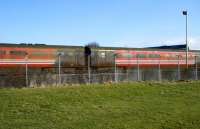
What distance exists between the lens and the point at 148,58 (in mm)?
45438

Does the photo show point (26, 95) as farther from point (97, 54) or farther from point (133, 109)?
point (97, 54)

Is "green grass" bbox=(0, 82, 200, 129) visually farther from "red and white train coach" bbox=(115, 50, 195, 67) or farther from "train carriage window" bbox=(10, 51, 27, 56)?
"red and white train coach" bbox=(115, 50, 195, 67)

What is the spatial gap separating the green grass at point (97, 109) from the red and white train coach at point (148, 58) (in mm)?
20899

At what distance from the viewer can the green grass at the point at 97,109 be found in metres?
12.6

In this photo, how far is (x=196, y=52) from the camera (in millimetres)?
56375

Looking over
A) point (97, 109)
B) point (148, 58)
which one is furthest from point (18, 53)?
point (97, 109)

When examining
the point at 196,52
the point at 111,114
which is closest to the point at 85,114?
the point at 111,114

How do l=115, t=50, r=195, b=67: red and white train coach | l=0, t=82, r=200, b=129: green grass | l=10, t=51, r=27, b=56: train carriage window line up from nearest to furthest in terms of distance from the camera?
l=0, t=82, r=200, b=129: green grass → l=10, t=51, r=27, b=56: train carriage window → l=115, t=50, r=195, b=67: red and white train coach

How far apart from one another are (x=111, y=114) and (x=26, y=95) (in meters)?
4.36

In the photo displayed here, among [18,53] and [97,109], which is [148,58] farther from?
[97,109]

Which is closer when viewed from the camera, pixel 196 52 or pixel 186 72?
pixel 186 72

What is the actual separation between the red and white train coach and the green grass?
68.6 ft

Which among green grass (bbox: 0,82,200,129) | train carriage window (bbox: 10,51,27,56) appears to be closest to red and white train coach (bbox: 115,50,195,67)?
train carriage window (bbox: 10,51,27,56)

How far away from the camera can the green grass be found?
1259cm
